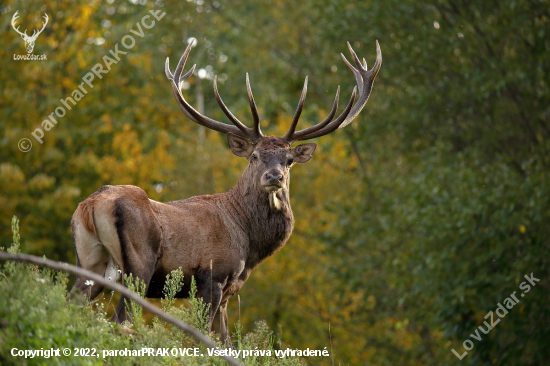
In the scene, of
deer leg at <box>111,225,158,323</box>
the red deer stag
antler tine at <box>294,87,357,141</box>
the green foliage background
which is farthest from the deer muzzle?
the green foliage background

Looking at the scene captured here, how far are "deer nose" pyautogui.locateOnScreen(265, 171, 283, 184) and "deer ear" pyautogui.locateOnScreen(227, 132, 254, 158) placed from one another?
0.75 m

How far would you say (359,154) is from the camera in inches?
826

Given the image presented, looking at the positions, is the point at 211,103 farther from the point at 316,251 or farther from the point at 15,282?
the point at 15,282

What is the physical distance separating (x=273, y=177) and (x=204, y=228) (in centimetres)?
83

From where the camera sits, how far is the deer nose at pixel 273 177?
7.09 m

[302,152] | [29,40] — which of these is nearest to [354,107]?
[302,152]

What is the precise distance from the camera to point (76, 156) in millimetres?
19234

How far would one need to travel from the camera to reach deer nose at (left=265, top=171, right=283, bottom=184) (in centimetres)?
709

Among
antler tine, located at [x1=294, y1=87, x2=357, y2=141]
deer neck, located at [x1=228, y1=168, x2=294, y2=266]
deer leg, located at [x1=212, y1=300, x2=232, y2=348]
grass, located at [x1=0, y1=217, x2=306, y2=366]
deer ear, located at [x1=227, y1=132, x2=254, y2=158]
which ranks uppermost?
antler tine, located at [x1=294, y1=87, x2=357, y2=141]

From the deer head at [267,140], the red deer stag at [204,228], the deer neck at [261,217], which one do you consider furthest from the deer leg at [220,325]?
the deer head at [267,140]

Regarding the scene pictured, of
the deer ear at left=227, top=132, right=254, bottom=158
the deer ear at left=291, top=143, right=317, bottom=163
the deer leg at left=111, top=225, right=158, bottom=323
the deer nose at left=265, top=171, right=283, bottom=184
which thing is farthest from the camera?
the deer ear at left=291, top=143, right=317, bottom=163

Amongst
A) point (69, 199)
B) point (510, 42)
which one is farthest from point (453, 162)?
point (69, 199)

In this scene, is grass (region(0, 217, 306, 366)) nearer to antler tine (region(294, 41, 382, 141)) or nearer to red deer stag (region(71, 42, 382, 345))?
red deer stag (region(71, 42, 382, 345))

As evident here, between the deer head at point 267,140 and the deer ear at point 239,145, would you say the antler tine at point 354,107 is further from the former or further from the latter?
the deer ear at point 239,145
